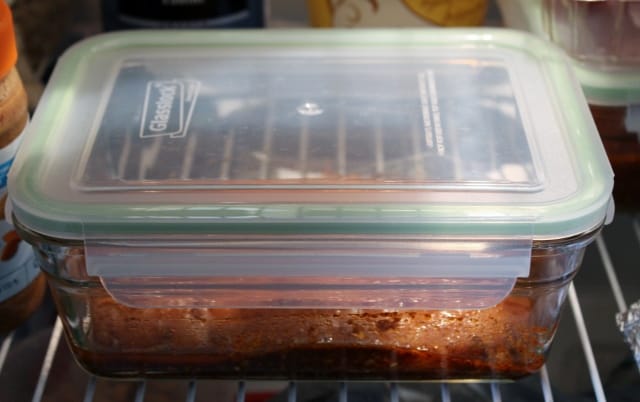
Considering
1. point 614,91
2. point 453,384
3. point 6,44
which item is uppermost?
point 6,44

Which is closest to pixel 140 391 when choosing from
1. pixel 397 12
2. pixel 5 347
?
pixel 5 347

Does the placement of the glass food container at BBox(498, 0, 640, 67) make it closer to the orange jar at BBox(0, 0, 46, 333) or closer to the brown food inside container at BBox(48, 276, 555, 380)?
the brown food inside container at BBox(48, 276, 555, 380)

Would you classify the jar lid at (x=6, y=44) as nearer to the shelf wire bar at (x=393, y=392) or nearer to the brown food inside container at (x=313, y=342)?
the brown food inside container at (x=313, y=342)

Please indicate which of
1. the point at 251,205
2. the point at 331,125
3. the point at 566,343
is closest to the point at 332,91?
the point at 331,125

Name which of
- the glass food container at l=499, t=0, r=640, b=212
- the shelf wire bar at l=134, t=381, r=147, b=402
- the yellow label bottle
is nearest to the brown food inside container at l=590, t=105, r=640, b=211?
the glass food container at l=499, t=0, r=640, b=212

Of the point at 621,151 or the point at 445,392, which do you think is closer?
the point at 445,392

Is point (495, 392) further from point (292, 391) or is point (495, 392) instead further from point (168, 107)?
point (168, 107)

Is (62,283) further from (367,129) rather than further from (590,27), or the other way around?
(590,27)
